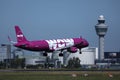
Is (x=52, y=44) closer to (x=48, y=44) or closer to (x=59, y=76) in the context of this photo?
(x=48, y=44)

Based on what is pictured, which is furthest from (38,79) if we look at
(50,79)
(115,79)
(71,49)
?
(71,49)

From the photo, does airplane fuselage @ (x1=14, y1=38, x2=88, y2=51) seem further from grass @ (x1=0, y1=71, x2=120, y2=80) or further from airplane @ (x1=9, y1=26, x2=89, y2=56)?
grass @ (x1=0, y1=71, x2=120, y2=80)

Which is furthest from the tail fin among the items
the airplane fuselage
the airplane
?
the airplane fuselage

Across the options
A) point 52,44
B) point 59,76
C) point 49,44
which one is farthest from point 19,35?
point 59,76

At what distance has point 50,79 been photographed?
73.4m

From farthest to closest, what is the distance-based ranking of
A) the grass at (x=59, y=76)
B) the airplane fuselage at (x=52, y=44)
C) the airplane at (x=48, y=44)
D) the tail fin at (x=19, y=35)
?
1. the tail fin at (x=19, y=35)
2. the airplane at (x=48, y=44)
3. the airplane fuselage at (x=52, y=44)
4. the grass at (x=59, y=76)

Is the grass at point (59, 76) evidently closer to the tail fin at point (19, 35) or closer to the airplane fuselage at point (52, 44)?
the airplane fuselage at point (52, 44)

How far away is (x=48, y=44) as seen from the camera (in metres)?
139

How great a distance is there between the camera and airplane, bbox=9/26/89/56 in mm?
136250

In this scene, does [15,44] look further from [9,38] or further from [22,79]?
[22,79]

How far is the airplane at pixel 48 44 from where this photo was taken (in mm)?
136250

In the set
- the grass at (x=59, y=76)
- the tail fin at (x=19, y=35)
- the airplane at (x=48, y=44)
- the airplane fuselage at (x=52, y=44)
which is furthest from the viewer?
the tail fin at (x=19, y=35)

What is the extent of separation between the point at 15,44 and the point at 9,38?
616 centimetres

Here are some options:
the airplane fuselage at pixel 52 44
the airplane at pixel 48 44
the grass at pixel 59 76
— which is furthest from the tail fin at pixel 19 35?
the grass at pixel 59 76
